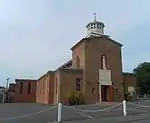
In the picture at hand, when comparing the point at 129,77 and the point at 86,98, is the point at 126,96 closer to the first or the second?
the point at 129,77

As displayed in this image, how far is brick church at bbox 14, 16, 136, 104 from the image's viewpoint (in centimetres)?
3309

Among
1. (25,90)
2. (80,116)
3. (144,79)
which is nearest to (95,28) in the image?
(25,90)

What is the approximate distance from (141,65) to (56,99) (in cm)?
5508

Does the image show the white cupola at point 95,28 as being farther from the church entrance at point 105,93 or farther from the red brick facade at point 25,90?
the red brick facade at point 25,90

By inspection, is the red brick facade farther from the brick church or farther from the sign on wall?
the sign on wall

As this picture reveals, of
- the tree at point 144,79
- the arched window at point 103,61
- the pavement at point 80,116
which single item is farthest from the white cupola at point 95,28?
the tree at point 144,79

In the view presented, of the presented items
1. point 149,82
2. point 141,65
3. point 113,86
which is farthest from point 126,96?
point 141,65

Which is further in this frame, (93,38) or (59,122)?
(93,38)

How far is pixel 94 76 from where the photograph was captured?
112 ft

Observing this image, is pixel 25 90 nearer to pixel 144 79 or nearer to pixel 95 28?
pixel 95 28

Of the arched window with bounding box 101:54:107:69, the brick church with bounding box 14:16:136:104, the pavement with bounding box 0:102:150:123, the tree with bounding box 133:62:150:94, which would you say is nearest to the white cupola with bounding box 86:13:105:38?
the brick church with bounding box 14:16:136:104

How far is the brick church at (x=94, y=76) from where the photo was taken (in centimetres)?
3309

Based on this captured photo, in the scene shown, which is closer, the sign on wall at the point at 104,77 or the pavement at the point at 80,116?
the pavement at the point at 80,116

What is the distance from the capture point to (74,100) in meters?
31.7
